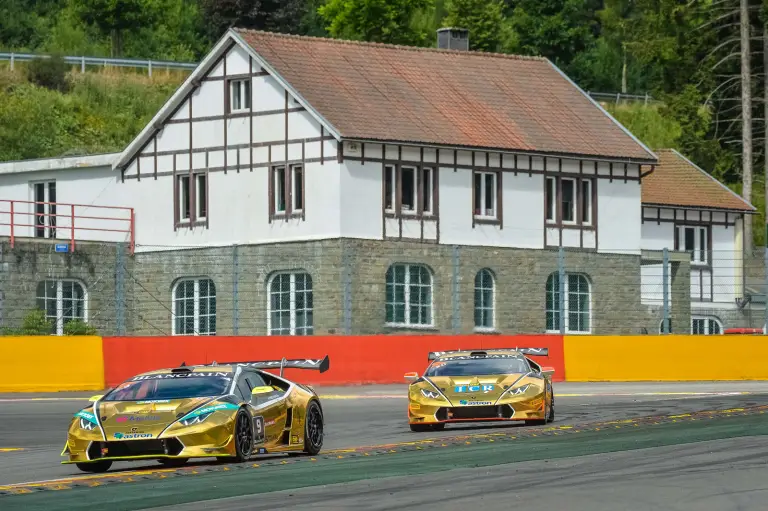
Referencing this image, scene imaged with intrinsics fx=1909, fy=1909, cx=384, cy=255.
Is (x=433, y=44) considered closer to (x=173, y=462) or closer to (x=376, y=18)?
(x=376, y=18)

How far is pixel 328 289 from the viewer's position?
154 feet

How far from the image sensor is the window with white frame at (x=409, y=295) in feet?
157

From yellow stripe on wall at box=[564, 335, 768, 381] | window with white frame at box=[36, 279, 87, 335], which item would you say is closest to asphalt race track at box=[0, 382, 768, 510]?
yellow stripe on wall at box=[564, 335, 768, 381]

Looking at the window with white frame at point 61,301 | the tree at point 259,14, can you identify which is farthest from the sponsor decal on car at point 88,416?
the tree at point 259,14

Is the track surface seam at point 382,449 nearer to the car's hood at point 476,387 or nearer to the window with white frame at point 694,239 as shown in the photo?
the car's hood at point 476,387

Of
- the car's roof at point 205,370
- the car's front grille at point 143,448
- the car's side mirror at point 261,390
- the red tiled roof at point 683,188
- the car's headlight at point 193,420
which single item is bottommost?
the car's front grille at point 143,448

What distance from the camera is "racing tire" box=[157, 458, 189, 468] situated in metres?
20.3

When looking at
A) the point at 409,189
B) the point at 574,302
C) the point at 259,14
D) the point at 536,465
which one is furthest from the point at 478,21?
the point at 536,465

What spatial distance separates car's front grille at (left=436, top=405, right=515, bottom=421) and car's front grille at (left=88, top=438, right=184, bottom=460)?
7216 mm

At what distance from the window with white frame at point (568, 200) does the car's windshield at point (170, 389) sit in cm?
3244

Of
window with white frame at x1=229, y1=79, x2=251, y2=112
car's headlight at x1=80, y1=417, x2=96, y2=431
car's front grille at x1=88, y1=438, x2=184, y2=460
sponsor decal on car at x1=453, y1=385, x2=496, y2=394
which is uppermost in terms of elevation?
window with white frame at x1=229, y1=79, x2=251, y2=112

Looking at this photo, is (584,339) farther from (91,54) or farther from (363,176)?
(91,54)

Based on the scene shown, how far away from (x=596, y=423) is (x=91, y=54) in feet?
243

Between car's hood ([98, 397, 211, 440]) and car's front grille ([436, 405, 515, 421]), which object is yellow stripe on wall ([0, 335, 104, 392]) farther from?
car's hood ([98, 397, 211, 440])
